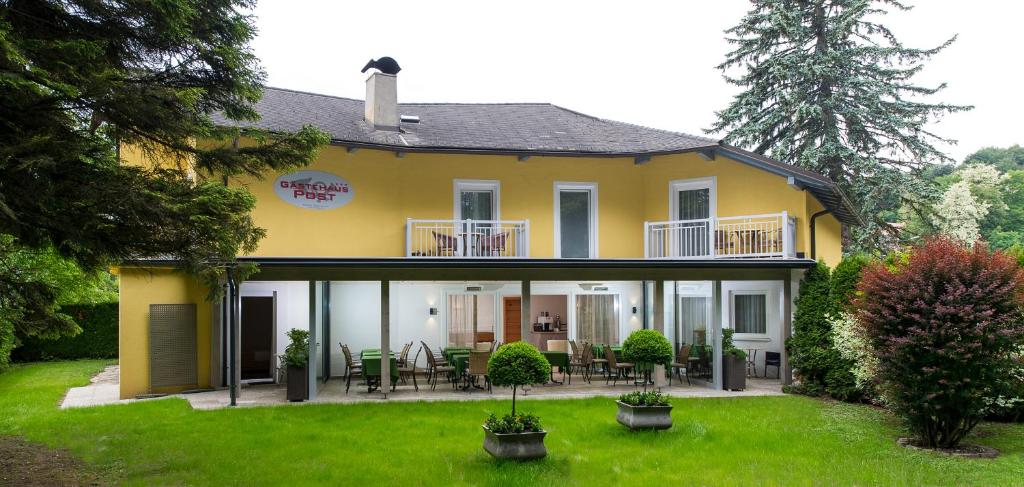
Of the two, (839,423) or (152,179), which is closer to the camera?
(152,179)

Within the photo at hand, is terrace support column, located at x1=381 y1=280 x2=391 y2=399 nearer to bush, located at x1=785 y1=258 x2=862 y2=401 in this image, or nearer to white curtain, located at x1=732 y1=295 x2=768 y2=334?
bush, located at x1=785 y1=258 x2=862 y2=401

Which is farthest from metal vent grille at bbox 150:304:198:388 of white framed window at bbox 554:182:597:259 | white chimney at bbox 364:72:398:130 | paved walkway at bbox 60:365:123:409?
white framed window at bbox 554:182:597:259

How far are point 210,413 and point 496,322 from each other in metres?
7.60

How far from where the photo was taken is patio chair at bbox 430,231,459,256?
650 inches

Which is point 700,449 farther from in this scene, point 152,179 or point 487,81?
Result: point 487,81

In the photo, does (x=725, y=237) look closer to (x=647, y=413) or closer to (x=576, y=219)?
(x=576, y=219)

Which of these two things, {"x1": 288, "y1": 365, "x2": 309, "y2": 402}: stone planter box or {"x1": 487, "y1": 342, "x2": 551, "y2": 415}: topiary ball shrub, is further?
{"x1": 288, "y1": 365, "x2": 309, "y2": 402}: stone planter box

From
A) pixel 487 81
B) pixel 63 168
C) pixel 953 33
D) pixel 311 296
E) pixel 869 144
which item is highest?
pixel 487 81

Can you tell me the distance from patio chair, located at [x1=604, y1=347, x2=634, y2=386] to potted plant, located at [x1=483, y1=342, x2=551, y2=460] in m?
5.96

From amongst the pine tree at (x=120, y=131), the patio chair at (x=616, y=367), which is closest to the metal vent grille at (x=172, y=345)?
the pine tree at (x=120, y=131)

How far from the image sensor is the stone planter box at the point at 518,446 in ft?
29.2

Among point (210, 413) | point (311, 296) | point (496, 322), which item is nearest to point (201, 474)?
point (210, 413)

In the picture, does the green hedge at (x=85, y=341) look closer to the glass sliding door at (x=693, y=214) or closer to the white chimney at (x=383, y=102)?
the white chimney at (x=383, y=102)

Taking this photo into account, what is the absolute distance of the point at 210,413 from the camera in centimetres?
1238
